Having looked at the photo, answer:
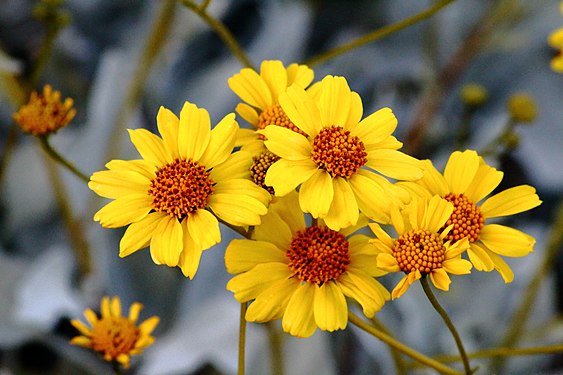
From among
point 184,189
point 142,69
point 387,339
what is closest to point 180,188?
point 184,189

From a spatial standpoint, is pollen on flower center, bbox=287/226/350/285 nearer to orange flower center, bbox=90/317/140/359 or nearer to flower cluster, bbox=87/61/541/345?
flower cluster, bbox=87/61/541/345

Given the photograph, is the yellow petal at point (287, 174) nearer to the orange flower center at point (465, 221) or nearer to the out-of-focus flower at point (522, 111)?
the orange flower center at point (465, 221)

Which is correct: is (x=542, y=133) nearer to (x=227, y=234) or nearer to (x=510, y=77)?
(x=510, y=77)

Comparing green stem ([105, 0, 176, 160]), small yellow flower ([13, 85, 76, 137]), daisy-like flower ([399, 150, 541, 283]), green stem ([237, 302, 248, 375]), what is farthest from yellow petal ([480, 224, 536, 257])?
green stem ([105, 0, 176, 160])

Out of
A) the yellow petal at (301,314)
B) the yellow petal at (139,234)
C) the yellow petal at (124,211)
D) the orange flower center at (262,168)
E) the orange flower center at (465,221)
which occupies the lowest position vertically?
the yellow petal at (301,314)

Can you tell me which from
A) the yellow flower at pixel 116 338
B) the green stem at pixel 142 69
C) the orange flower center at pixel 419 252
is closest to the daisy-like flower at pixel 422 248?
the orange flower center at pixel 419 252
